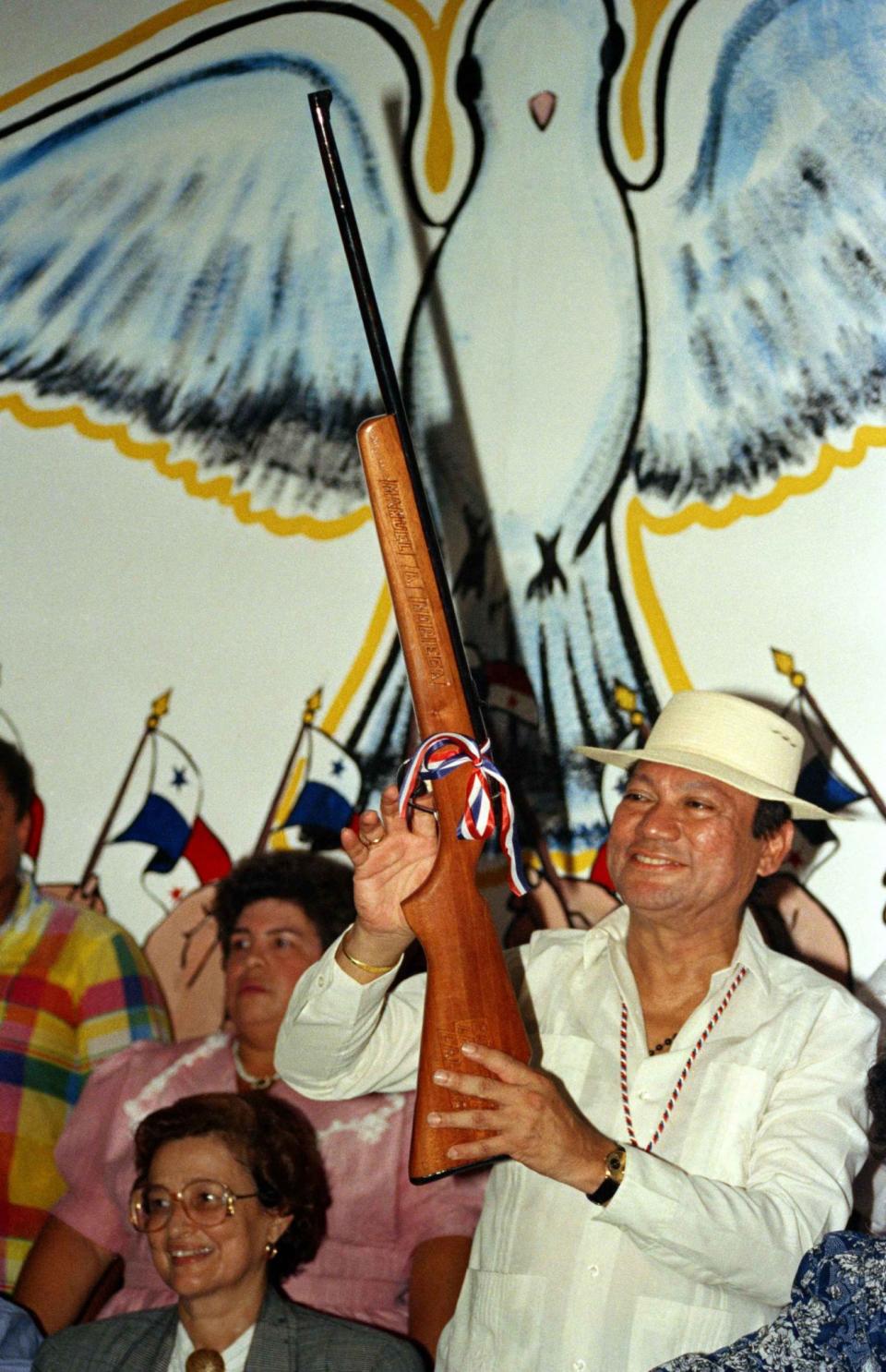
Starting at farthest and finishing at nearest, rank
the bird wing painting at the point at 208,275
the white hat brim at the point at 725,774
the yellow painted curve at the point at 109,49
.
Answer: the yellow painted curve at the point at 109,49 < the bird wing painting at the point at 208,275 < the white hat brim at the point at 725,774

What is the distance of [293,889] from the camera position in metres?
2.85

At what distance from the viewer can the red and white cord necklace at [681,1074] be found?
184cm

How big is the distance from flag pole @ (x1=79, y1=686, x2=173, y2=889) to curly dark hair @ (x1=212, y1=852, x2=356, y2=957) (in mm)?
419

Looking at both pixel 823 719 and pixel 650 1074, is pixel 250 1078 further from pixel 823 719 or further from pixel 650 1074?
pixel 823 719

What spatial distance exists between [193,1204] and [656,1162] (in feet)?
2.71

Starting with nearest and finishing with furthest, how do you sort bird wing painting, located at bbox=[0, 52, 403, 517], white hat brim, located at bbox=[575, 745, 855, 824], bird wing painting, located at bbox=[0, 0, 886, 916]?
white hat brim, located at bbox=[575, 745, 855, 824], bird wing painting, located at bbox=[0, 0, 886, 916], bird wing painting, located at bbox=[0, 52, 403, 517]

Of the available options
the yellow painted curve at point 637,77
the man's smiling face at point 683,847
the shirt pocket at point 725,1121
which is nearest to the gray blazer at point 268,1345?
the shirt pocket at point 725,1121

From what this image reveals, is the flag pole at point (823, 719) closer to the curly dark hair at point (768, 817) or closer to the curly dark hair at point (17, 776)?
the curly dark hair at point (768, 817)

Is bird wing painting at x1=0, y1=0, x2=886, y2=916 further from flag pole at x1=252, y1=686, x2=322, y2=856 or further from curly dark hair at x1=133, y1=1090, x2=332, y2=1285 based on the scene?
curly dark hair at x1=133, y1=1090, x2=332, y2=1285

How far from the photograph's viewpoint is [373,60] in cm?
334

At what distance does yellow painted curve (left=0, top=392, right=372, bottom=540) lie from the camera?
3287 mm

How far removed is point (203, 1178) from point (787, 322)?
1.70 metres

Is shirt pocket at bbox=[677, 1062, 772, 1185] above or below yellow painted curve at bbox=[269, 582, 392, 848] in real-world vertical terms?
below

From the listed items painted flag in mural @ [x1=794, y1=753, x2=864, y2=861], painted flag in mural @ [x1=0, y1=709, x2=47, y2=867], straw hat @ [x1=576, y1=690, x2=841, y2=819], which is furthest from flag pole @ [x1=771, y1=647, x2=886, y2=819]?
painted flag in mural @ [x1=0, y1=709, x2=47, y2=867]
